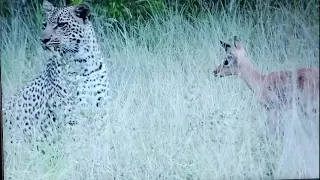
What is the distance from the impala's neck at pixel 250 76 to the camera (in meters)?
2.05

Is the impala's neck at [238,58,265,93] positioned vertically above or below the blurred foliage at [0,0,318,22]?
below

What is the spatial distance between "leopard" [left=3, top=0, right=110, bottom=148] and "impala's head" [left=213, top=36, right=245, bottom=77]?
1.67 ft

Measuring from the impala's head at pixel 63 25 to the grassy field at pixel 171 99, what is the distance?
0.04 meters

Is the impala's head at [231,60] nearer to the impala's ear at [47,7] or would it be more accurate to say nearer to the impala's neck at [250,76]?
the impala's neck at [250,76]

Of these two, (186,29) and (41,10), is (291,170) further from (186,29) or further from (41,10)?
(41,10)

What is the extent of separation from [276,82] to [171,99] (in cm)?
46

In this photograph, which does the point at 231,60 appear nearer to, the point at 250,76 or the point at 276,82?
the point at 250,76

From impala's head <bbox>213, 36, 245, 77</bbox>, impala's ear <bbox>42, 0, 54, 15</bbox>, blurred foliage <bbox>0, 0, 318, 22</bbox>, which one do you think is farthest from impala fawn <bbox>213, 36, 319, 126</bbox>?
impala's ear <bbox>42, 0, 54, 15</bbox>

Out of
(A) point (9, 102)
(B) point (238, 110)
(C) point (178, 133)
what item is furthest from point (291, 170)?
(A) point (9, 102)

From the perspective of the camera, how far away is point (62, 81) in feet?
6.91

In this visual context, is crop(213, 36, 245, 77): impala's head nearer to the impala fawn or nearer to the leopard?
the impala fawn

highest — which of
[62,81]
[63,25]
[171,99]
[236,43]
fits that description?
[63,25]

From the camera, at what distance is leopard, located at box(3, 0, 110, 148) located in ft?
6.85

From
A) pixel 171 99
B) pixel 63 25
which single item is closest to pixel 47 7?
pixel 63 25
